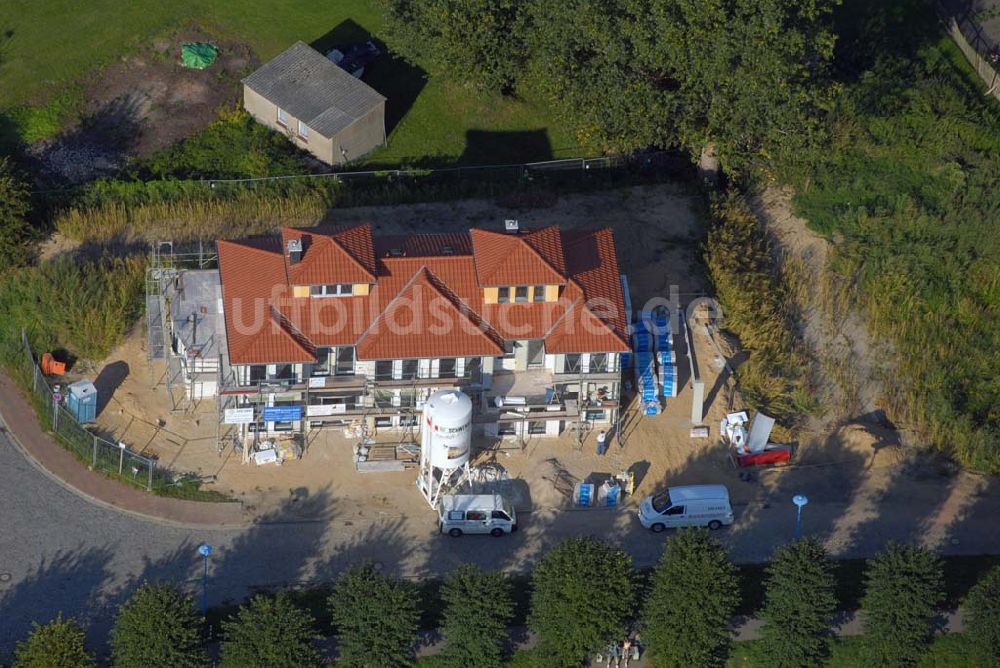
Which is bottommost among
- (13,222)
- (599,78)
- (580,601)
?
(580,601)

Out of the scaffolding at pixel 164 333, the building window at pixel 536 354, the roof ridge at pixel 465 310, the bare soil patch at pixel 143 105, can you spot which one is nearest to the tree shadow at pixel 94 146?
the bare soil patch at pixel 143 105

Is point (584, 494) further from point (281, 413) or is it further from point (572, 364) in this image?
point (281, 413)

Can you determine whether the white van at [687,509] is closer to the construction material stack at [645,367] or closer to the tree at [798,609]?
the tree at [798,609]

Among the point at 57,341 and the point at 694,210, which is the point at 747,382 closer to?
the point at 694,210

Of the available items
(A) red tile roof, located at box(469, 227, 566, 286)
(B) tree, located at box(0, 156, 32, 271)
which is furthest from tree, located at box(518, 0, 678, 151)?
(B) tree, located at box(0, 156, 32, 271)

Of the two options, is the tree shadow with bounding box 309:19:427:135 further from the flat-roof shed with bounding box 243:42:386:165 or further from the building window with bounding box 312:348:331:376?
the building window with bounding box 312:348:331:376

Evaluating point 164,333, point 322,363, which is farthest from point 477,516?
point 164,333
